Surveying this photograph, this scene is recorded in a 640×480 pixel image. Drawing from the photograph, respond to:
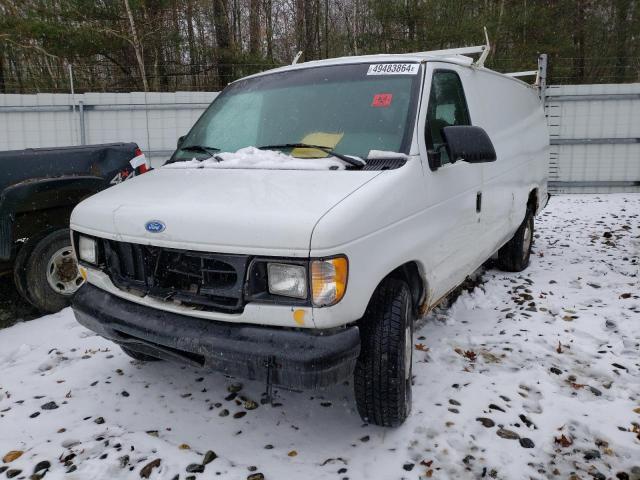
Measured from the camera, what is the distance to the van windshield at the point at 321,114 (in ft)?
10.4

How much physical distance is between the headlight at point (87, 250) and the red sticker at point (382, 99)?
1886 mm

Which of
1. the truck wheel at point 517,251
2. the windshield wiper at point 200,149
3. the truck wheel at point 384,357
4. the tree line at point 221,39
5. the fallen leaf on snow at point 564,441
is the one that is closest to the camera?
the truck wheel at point 384,357

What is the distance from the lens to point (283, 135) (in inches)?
135

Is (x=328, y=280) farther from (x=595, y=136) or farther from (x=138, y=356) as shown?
(x=595, y=136)

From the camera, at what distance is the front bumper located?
7.62 ft

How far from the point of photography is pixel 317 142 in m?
3.22

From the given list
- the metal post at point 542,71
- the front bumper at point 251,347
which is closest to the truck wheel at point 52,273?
the front bumper at point 251,347

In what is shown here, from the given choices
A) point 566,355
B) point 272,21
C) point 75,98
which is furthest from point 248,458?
point 272,21

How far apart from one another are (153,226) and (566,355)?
3.04 meters

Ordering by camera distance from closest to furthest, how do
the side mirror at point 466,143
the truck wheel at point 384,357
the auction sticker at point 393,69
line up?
the truck wheel at point 384,357 → the side mirror at point 466,143 → the auction sticker at point 393,69

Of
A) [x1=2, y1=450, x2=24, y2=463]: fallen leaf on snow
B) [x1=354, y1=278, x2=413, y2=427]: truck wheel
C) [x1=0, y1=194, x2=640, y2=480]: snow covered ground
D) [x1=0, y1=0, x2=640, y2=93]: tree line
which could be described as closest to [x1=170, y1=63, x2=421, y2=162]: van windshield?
[x1=354, y1=278, x2=413, y2=427]: truck wheel

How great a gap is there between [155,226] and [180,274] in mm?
271

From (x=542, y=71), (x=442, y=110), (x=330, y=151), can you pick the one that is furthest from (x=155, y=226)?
(x=542, y=71)

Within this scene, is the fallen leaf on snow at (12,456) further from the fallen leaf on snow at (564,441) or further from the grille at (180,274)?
the fallen leaf on snow at (564,441)
